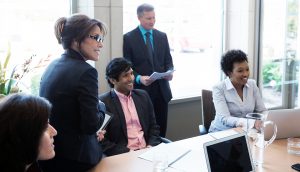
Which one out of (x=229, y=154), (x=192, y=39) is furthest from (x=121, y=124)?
(x=192, y=39)

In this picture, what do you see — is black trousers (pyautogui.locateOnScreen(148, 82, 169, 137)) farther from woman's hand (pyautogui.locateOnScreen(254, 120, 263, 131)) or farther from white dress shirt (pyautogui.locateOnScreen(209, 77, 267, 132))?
woman's hand (pyautogui.locateOnScreen(254, 120, 263, 131))

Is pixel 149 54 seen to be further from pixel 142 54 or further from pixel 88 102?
pixel 88 102

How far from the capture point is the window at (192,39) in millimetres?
4098

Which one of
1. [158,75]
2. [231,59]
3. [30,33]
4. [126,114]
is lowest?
[126,114]

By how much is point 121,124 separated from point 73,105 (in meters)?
0.84

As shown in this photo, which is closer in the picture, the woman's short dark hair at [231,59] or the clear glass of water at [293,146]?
the clear glass of water at [293,146]

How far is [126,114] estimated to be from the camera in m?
2.73

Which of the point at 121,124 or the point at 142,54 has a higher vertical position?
the point at 142,54

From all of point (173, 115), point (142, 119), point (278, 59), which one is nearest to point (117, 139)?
point (142, 119)

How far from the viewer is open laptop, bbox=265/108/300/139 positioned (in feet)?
7.54

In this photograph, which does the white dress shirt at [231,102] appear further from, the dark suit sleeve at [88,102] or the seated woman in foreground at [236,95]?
the dark suit sleeve at [88,102]

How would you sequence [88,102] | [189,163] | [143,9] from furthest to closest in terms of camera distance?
[143,9], [189,163], [88,102]

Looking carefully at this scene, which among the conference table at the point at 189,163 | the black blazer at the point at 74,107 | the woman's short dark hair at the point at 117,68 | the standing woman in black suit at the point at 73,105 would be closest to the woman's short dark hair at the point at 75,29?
the standing woman in black suit at the point at 73,105

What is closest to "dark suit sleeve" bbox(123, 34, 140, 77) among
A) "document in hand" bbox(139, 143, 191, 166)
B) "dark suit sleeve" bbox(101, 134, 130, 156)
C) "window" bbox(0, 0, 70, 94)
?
"window" bbox(0, 0, 70, 94)
